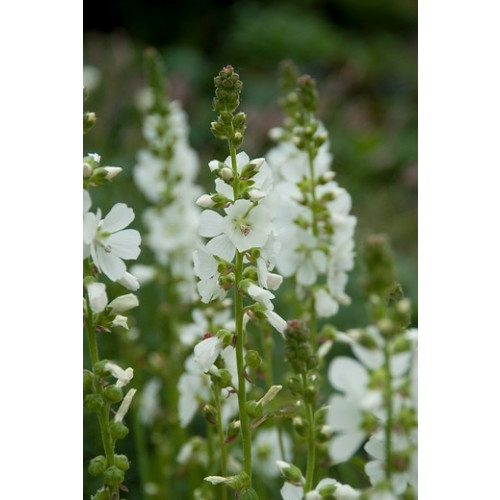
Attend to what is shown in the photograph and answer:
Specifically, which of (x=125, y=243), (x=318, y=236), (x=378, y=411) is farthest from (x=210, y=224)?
(x=318, y=236)

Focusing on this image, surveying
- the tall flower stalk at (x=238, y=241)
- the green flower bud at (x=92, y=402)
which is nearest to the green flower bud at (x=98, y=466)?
the green flower bud at (x=92, y=402)

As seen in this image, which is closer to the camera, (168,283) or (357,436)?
(357,436)

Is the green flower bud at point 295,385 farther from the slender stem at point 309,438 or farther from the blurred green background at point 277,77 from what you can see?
the blurred green background at point 277,77

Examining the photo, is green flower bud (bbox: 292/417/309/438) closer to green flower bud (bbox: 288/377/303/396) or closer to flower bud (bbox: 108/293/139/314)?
green flower bud (bbox: 288/377/303/396)

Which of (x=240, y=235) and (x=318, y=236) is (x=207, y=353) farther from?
(x=318, y=236)
